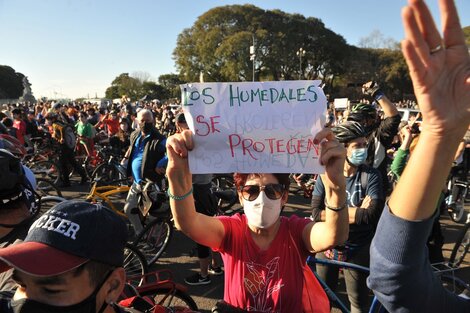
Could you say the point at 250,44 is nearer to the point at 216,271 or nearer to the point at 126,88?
the point at 126,88

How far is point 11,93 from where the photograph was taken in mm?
58344

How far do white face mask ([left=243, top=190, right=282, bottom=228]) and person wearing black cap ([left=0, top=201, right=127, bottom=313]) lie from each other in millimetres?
747

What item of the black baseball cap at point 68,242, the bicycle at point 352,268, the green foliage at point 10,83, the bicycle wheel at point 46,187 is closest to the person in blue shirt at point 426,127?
the black baseball cap at point 68,242

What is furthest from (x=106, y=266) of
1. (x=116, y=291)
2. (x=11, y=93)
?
(x=11, y=93)

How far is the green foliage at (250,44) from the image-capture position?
5009 cm

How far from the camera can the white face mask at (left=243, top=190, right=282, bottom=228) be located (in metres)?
1.89

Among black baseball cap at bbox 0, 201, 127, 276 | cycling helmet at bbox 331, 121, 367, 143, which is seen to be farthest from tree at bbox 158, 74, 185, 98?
black baseball cap at bbox 0, 201, 127, 276

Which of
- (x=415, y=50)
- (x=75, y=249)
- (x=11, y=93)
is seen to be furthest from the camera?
(x=11, y=93)

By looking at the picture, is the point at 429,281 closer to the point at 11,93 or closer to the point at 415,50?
the point at 415,50

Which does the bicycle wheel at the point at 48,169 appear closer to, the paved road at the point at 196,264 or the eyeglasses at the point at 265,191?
the paved road at the point at 196,264

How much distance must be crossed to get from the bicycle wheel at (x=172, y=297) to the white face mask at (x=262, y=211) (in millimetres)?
1359

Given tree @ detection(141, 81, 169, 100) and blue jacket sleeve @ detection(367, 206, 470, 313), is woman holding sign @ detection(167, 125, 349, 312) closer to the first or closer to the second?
blue jacket sleeve @ detection(367, 206, 470, 313)

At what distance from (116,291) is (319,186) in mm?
1840

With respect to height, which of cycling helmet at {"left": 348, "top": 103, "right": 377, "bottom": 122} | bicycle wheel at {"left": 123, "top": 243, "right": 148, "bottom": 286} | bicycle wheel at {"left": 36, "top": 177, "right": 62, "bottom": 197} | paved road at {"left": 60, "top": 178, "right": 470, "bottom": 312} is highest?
cycling helmet at {"left": 348, "top": 103, "right": 377, "bottom": 122}
